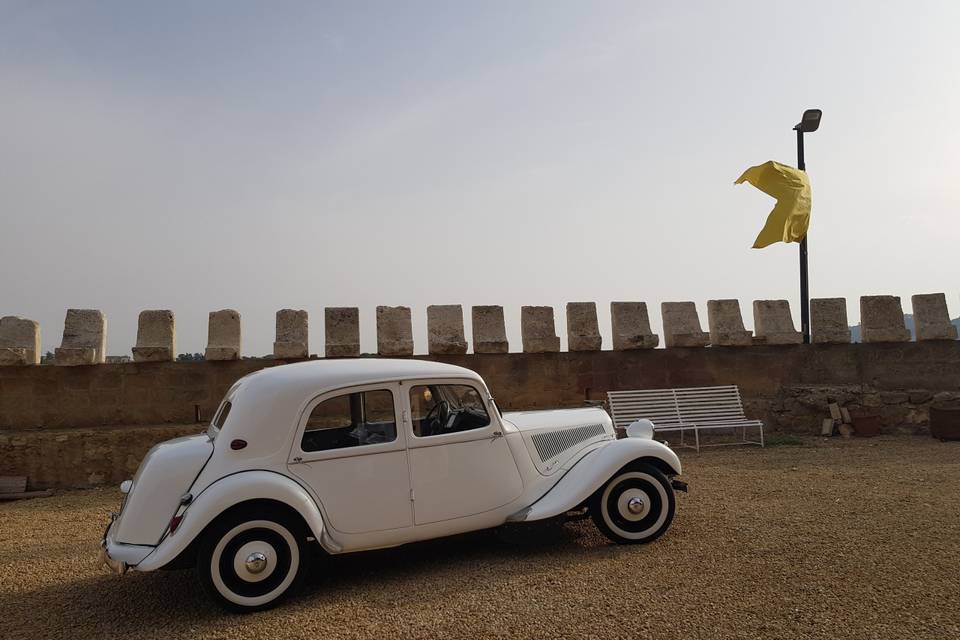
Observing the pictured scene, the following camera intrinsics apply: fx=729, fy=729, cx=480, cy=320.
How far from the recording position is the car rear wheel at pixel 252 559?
398 centimetres

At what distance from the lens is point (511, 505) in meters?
4.84

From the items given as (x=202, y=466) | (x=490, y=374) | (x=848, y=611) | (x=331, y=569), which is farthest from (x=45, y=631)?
(x=490, y=374)

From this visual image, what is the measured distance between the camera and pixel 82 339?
8.91 m

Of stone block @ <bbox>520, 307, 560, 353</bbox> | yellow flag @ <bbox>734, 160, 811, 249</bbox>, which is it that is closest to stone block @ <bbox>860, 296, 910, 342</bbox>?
yellow flag @ <bbox>734, 160, 811, 249</bbox>

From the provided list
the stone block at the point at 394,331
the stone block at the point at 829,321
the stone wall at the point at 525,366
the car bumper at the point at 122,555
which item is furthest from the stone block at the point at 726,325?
the car bumper at the point at 122,555

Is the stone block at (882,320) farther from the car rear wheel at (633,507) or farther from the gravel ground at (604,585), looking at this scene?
the car rear wheel at (633,507)

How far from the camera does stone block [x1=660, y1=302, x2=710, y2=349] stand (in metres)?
10.2

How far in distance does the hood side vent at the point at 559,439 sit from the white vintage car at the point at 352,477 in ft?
0.04

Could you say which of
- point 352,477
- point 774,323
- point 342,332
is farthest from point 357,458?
point 774,323

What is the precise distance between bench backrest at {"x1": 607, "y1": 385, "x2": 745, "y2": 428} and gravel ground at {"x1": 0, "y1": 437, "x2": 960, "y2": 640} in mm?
3307

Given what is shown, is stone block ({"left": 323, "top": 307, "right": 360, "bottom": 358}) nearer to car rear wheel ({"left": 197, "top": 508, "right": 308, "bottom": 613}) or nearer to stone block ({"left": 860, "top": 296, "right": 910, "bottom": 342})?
car rear wheel ({"left": 197, "top": 508, "right": 308, "bottom": 613})

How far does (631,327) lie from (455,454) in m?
6.04

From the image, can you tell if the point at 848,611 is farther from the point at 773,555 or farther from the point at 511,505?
the point at 511,505

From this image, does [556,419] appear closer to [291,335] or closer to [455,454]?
[455,454]
